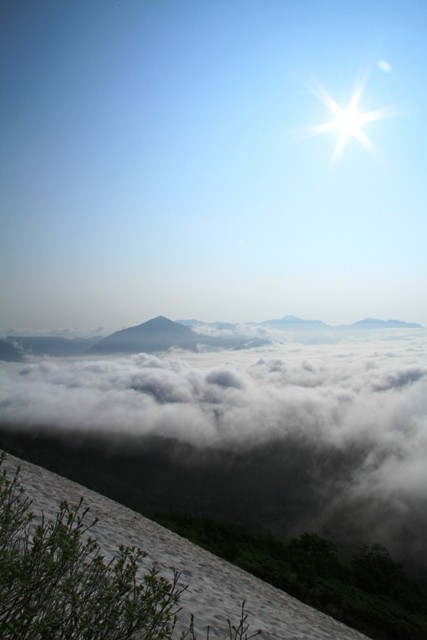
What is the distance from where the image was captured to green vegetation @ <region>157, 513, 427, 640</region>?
105 feet

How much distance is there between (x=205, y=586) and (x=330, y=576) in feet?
140

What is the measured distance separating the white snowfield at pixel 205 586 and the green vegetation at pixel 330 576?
1285cm

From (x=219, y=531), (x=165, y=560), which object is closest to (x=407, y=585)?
(x=219, y=531)

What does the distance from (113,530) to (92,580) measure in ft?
50.2

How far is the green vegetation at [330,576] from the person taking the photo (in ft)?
105

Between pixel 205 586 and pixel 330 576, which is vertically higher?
pixel 205 586

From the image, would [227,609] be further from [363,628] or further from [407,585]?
[407,585]

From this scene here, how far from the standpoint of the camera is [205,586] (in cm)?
1536

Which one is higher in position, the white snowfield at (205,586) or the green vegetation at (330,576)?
the white snowfield at (205,586)

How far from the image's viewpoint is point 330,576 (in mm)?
49000

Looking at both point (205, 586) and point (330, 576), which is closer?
point (205, 586)

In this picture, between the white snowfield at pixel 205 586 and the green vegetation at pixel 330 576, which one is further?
the green vegetation at pixel 330 576

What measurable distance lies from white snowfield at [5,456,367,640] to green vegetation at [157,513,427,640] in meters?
12.8

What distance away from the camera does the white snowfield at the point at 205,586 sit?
486 inches
